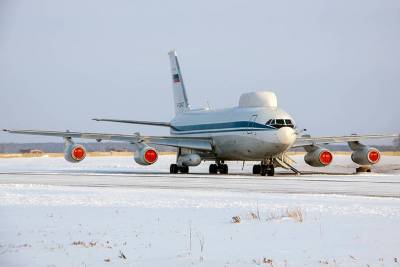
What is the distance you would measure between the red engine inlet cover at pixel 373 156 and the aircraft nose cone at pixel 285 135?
7.09m

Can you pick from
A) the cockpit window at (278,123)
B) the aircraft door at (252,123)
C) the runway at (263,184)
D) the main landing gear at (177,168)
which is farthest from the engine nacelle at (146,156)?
the runway at (263,184)

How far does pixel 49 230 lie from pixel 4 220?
6.62 feet

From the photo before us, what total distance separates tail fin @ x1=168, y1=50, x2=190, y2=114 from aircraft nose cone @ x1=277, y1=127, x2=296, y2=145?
14725 millimetres

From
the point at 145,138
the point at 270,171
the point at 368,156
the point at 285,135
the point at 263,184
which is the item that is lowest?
the point at 263,184

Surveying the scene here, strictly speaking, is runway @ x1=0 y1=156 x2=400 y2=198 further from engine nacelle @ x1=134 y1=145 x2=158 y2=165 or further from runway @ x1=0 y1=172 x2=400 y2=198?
engine nacelle @ x1=134 y1=145 x2=158 y2=165

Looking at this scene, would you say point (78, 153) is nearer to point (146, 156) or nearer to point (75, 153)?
point (75, 153)

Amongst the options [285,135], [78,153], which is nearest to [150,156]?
[78,153]

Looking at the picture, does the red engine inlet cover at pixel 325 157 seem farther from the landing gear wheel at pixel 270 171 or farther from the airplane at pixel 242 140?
the landing gear wheel at pixel 270 171

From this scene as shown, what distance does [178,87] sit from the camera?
55.3m

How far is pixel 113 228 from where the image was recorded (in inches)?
549

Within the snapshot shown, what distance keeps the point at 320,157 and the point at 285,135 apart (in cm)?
443

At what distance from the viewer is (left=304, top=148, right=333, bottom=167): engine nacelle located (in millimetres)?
42844

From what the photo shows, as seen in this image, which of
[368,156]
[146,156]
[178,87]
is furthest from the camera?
[178,87]

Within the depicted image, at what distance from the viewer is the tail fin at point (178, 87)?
177 ft
